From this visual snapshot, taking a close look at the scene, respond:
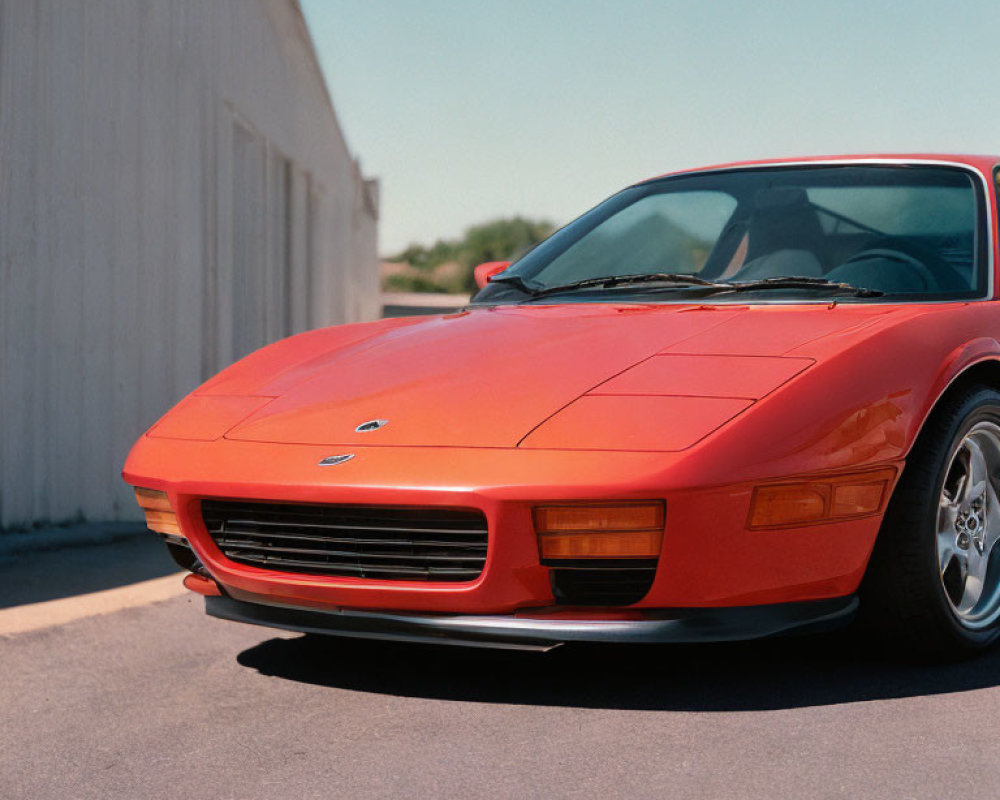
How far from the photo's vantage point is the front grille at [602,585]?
2.71 metres

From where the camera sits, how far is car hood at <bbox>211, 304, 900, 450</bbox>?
283 centimetres

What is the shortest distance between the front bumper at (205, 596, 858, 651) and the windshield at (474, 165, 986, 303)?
1025 millimetres

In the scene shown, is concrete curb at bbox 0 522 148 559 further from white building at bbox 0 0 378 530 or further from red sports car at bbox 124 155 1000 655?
red sports car at bbox 124 155 1000 655

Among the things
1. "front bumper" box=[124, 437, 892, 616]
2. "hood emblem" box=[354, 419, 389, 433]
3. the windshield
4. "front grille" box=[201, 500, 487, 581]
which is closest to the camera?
"front bumper" box=[124, 437, 892, 616]

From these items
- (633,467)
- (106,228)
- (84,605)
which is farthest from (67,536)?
(633,467)

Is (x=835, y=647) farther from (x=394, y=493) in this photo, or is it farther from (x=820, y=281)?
(x=394, y=493)

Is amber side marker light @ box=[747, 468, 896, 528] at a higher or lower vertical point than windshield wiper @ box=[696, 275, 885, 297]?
lower

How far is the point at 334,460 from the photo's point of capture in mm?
2869

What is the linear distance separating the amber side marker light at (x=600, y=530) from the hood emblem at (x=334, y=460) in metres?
0.47

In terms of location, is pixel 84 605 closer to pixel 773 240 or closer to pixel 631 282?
pixel 631 282

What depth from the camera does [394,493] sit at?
2.71 m

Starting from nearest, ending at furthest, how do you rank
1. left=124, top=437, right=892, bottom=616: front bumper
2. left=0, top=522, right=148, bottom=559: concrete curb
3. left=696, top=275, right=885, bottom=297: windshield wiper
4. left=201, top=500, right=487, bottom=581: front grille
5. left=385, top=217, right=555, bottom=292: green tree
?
left=124, top=437, right=892, bottom=616: front bumper
left=201, top=500, right=487, bottom=581: front grille
left=696, top=275, right=885, bottom=297: windshield wiper
left=0, top=522, right=148, bottom=559: concrete curb
left=385, top=217, right=555, bottom=292: green tree

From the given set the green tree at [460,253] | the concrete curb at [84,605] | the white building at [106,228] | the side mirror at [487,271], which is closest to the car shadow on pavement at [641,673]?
the concrete curb at [84,605]

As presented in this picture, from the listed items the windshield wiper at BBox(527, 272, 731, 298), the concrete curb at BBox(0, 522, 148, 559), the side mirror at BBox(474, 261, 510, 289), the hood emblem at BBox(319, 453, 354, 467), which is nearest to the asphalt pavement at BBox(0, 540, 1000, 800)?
the hood emblem at BBox(319, 453, 354, 467)
